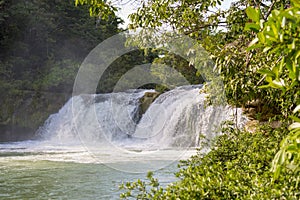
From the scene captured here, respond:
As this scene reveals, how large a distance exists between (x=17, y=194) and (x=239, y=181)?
388 cm

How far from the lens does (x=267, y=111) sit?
4.57 m

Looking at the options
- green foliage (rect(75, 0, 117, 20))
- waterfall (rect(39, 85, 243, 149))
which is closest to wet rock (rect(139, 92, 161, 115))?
waterfall (rect(39, 85, 243, 149))

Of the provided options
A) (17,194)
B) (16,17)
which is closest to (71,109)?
(16,17)

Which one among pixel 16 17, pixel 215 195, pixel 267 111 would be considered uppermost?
pixel 16 17

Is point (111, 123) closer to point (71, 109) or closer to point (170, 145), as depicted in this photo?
point (71, 109)

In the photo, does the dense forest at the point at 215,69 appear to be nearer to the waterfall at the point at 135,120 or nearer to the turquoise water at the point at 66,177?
the turquoise water at the point at 66,177

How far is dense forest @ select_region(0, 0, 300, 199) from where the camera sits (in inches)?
34.2

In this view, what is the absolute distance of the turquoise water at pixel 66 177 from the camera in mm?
4910

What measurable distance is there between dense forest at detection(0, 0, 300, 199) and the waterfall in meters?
1.05

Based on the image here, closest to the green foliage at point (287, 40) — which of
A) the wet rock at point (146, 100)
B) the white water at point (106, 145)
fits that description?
the white water at point (106, 145)

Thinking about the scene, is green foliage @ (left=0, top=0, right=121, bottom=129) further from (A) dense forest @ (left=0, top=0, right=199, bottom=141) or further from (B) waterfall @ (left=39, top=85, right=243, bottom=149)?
(B) waterfall @ (left=39, top=85, right=243, bottom=149)

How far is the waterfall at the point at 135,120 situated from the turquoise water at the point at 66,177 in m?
2.42

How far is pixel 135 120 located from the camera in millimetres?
12477

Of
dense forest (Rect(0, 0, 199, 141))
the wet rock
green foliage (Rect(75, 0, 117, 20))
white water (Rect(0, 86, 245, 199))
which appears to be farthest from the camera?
dense forest (Rect(0, 0, 199, 141))
